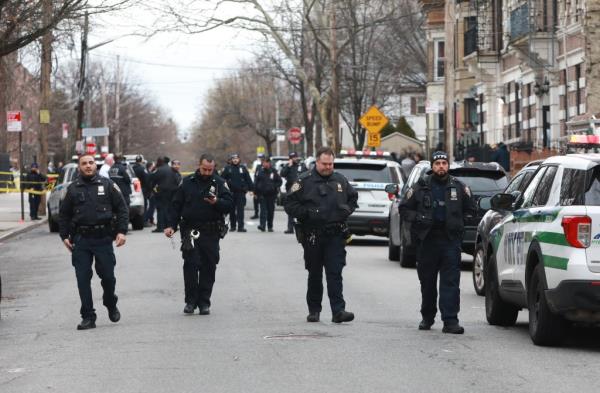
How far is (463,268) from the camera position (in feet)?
69.7

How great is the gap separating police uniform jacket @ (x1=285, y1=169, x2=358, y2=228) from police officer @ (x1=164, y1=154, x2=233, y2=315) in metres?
1.21

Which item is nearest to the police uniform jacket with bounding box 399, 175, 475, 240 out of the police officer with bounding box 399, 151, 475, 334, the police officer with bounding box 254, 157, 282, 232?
the police officer with bounding box 399, 151, 475, 334

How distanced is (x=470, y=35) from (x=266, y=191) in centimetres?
1955


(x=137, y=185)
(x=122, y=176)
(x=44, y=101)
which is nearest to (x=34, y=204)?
(x=44, y=101)

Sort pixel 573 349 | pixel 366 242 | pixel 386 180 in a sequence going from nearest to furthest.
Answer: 1. pixel 573 349
2. pixel 386 180
3. pixel 366 242

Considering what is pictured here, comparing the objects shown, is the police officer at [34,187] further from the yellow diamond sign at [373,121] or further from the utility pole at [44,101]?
the yellow diamond sign at [373,121]

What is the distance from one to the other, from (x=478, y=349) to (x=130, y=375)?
3.01 metres

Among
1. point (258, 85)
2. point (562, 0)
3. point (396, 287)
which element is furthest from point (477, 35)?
point (258, 85)

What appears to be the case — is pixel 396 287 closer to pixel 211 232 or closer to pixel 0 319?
pixel 211 232

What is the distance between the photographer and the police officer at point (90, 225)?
13.1 m

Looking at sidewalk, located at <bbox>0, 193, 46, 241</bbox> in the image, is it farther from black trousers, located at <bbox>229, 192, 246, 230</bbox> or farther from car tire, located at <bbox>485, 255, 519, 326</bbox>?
car tire, located at <bbox>485, 255, 519, 326</bbox>

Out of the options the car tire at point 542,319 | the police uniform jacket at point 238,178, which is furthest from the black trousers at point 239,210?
the car tire at point 542,319

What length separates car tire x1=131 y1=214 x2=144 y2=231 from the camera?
3212 centimetres

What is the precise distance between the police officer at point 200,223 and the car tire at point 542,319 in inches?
154
